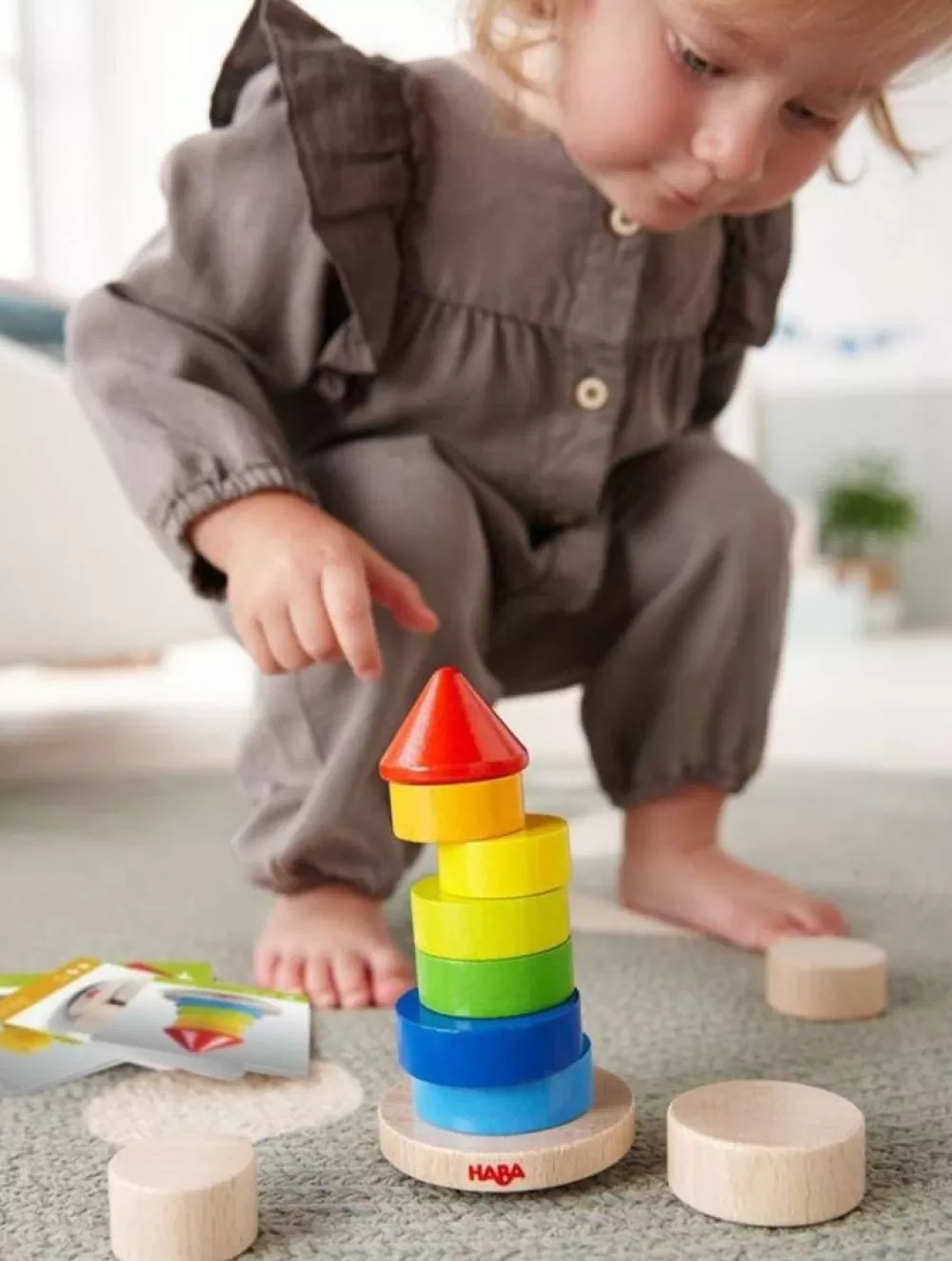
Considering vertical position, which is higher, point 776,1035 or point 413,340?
point 413,340

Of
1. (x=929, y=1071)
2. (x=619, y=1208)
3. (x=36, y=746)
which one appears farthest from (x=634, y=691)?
(x=36, y=746)

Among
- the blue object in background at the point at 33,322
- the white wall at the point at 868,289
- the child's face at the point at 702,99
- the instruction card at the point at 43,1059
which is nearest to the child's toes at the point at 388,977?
the instruction card at the point at 43,1059

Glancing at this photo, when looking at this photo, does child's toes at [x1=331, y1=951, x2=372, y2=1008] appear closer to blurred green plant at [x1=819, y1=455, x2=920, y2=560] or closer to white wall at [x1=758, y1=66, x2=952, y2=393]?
blurred green plant at [x1=819, y1=455, x2=920, y2=560]

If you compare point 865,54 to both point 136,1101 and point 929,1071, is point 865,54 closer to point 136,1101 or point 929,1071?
point 929,1071

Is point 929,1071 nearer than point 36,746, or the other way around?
point 929,1071

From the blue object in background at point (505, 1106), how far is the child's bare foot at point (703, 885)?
304 mm

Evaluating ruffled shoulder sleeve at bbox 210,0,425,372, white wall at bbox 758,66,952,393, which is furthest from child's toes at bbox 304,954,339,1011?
white wall at bbox 758,66,952,393

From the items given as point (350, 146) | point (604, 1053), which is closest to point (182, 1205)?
point (604, 1053)

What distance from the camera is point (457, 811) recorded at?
0.50 metres

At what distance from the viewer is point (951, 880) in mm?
932

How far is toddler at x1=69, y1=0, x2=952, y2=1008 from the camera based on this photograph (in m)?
0.68

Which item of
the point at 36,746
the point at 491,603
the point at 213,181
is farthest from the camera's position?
the point at 36,746

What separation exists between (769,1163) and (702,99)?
47 centimetres

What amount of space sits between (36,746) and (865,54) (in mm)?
1204
